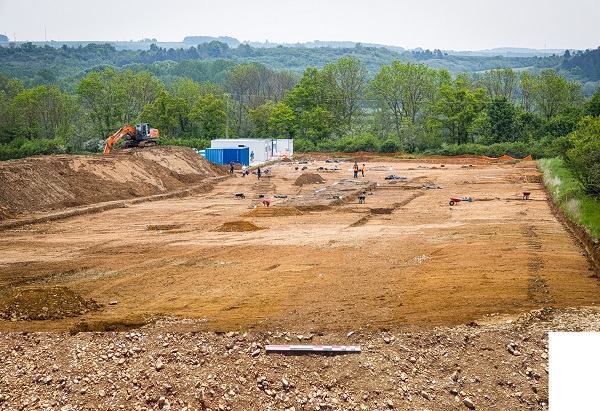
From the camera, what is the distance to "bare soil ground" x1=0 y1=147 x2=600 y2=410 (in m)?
12.4

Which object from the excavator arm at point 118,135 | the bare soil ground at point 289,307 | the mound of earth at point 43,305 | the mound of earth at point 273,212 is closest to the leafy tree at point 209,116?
the excavator arm at point 118,135

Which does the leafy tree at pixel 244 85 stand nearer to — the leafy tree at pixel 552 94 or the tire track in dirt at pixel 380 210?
the leafy tree at pixel 552 94

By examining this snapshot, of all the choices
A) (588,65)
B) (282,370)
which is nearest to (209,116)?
(282,370)

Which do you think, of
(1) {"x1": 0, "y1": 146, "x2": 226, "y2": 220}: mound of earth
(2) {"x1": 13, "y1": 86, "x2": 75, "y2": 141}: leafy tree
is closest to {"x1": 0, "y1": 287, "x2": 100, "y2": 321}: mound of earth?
(1) {"x1": 0, "y1": 146, "x2": 226, "y2": 220}: mound of earth

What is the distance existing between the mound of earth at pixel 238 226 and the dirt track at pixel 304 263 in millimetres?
118

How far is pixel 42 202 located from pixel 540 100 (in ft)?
282

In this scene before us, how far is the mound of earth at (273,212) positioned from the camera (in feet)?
118

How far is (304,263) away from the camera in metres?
22.1

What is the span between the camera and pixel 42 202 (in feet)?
128

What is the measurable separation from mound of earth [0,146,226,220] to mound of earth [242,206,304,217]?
11.3 m

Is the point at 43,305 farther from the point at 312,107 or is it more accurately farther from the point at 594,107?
the point at 312,107

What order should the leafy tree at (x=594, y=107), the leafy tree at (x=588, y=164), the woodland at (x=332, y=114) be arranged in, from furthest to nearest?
1. the woodland at (x=332, y=114)
2. the leafy tree at (x=594, y=107)
3. the leafy tree at (x=588, y=164)

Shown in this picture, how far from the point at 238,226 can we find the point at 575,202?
14997mm

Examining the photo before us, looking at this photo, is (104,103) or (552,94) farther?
(104,103)
